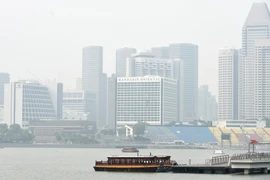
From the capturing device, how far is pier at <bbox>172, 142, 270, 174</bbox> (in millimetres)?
96125

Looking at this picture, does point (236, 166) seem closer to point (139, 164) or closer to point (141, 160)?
point (139, 164)

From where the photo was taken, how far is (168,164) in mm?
102312

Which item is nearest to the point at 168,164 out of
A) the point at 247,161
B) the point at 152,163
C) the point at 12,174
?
the point at 152,163

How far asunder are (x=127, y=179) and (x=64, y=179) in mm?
7461

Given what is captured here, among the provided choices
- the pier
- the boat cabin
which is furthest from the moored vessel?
the pier

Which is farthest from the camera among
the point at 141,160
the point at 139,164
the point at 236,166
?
the point at 141,160

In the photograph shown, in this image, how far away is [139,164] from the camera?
102m

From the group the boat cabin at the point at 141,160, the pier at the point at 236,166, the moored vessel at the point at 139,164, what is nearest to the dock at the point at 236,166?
the pier at the point at 236,166

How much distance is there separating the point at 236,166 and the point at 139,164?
39.1ft

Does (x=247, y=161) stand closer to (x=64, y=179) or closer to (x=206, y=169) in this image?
(x=206, y=169)

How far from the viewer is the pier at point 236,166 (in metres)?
96.1

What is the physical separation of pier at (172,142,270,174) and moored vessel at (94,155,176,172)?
1.64 m

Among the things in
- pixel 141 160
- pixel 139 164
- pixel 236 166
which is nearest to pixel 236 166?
pixel 236 166

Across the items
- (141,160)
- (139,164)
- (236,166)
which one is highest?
(141,160)
